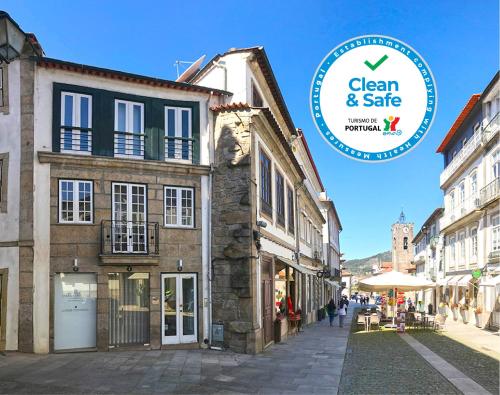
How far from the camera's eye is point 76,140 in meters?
14.6

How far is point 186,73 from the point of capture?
63.6 ft

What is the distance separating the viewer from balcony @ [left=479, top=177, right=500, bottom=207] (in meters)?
25.9

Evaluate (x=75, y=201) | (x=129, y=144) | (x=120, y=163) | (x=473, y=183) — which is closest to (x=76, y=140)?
(x=120, y=163)

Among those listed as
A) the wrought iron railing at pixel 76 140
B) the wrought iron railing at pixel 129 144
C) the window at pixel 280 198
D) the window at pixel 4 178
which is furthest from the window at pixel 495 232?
the window at pixel 4 178

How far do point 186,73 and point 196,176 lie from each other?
522 cm

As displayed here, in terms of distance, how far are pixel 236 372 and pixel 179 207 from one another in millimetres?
5390

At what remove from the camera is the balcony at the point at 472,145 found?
26069 millimetres

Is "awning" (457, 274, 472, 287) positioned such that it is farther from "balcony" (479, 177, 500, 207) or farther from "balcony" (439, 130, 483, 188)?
"balcony" (439, 130, 483, 188)

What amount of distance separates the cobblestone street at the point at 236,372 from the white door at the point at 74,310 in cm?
68

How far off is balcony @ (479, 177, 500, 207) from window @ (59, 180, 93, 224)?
749 inches

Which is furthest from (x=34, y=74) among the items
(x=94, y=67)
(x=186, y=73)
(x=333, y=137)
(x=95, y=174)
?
(x=333, y=137)

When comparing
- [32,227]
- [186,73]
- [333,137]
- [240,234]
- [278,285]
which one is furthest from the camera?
[278,285]

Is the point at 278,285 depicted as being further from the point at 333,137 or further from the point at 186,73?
the point at 333,137

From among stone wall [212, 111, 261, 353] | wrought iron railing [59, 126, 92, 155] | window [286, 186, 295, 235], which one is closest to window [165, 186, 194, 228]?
stone wall [212, 111, 261, 353]
